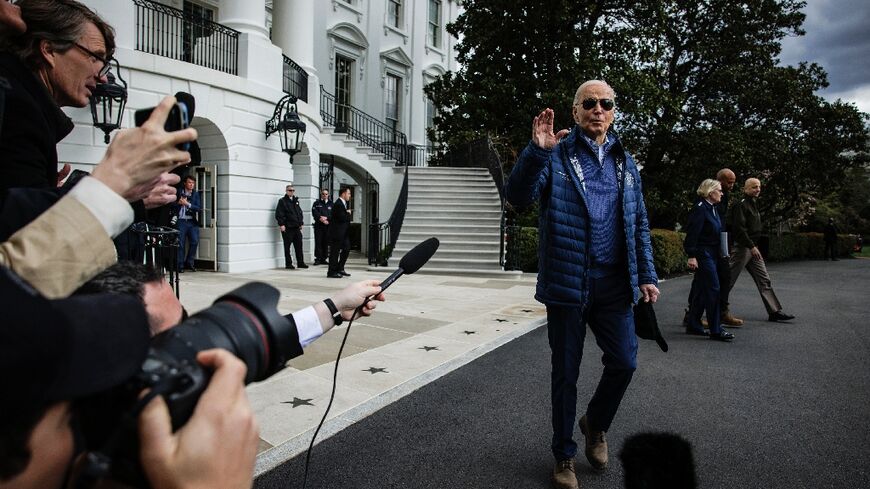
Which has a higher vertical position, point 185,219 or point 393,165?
point 393,165

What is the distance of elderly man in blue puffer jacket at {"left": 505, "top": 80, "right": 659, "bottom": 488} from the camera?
295 cm

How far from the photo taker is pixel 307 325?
1.78 meters

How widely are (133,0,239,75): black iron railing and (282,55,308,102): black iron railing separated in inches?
70.2

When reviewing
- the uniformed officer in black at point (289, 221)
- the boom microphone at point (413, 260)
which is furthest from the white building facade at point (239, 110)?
the boom microphone at point (413, 260)

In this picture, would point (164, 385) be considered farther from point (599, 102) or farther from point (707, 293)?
point (707, 293)

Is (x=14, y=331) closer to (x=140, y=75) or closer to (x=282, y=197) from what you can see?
(x=140, y=75)

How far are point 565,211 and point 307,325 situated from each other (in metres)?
1.71

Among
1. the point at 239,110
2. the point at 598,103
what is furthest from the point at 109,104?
the point at 598,103

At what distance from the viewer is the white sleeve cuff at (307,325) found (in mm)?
1754

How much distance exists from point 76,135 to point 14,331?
37.1 feet

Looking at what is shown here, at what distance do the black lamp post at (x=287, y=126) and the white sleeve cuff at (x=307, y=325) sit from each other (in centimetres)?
1197

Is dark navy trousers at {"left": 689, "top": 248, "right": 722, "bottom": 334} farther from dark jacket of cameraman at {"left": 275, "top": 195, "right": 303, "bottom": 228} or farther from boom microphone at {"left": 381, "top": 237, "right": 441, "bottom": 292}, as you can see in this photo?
dark jacket of cameraman at {"left": 275, "top": 195, "right": 303, "bottom": 228}

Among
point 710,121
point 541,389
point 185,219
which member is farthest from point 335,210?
point 710,121

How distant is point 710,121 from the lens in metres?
23.7
